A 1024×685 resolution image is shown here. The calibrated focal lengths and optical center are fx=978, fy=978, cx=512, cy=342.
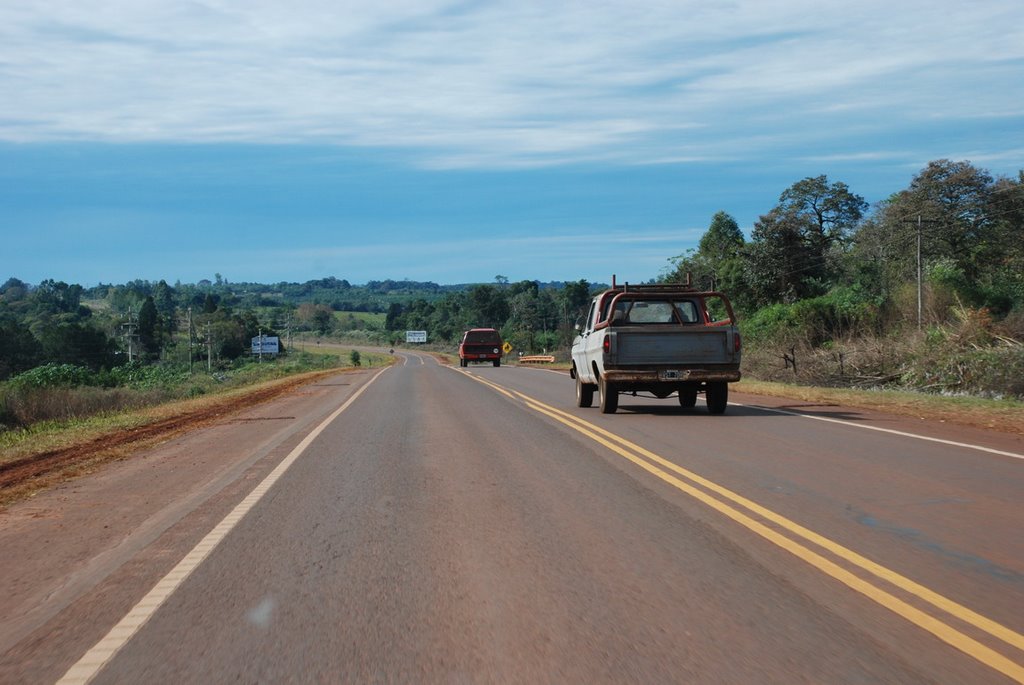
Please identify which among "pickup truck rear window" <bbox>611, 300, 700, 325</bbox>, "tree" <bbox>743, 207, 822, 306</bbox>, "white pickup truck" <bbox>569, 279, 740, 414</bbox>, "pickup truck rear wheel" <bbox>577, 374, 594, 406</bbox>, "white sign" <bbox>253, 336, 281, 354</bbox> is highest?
"tree" <bbox>743, 207, 822, 306</bbox>

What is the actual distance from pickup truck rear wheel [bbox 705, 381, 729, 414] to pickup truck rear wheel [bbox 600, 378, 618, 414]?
5.62 feet

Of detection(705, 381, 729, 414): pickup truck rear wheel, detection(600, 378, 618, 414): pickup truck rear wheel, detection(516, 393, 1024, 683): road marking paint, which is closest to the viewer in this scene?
detection(516, 393, 1024, 683): road marking paint

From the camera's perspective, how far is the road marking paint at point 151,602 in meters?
4.77

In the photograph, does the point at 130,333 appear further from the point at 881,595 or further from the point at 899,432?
the point at 881,595

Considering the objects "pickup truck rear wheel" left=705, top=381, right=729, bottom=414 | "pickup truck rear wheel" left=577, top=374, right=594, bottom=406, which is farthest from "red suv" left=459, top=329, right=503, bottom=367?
"pickup truck rear wheel" left=705, top=381, right=729, bottom=414

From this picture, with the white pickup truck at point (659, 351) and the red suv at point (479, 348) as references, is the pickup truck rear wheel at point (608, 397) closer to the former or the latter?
the white pickup truck at point (659, 351)

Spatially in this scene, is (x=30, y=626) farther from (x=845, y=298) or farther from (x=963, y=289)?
(x=845, y=298)

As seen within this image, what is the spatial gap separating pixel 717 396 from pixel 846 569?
Answer: 38.5ft

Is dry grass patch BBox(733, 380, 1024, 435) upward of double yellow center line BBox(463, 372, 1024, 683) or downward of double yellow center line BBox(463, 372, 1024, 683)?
downward

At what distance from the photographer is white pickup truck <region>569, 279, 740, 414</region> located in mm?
17047

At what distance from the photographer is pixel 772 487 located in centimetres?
950

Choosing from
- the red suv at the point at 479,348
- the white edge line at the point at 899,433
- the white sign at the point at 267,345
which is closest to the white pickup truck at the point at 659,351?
the white edge line at the point at 899,433

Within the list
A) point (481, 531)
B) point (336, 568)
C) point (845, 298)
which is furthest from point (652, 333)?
point (845, 298)

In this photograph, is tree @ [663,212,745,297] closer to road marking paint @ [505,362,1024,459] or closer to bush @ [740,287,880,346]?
bush @ [740,287,880,346]
